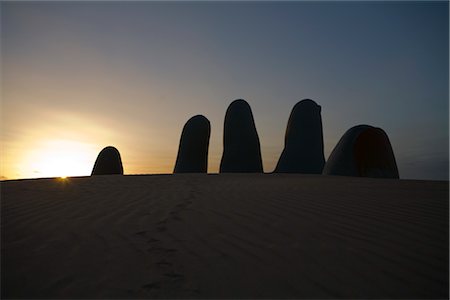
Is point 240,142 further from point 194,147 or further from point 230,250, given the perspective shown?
point 230,250

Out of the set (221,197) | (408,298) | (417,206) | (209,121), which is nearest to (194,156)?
(209,121)

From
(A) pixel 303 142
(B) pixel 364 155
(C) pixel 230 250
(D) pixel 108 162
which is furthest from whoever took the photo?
(A) pixel 303 142

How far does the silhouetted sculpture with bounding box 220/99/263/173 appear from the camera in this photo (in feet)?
64.4

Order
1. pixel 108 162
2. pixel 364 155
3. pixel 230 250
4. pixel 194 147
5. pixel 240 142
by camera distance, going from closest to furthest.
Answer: pixel 230 250 → pixel 364 155 → pixel 108 162 → pixel 240 142 → pixel 194 147

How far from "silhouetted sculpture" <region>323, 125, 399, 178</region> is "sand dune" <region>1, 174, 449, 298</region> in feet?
29.3

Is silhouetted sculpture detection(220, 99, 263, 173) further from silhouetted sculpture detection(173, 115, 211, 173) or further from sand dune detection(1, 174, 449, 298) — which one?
sand dune detection(1, 174, 449, 298)

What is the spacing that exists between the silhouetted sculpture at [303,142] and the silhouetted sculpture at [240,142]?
1.78m

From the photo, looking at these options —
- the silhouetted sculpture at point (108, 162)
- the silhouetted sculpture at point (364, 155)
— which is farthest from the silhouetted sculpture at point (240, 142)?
the silhouetted sculpture at point (108, 162)

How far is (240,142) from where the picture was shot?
20.0 m

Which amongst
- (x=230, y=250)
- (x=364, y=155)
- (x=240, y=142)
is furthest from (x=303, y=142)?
(x=230, y=250)

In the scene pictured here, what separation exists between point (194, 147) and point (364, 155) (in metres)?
10.7

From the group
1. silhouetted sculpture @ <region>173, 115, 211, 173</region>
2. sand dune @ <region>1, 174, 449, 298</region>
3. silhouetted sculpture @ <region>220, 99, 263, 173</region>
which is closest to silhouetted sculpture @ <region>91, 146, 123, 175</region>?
silhouetted sculpture @ <region>173, 115, 211, 173</region>

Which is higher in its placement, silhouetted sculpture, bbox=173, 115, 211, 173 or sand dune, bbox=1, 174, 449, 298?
silhouetted sculpture, bbox=173, 115, 211, 173

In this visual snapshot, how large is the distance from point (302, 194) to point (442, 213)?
195 cm
